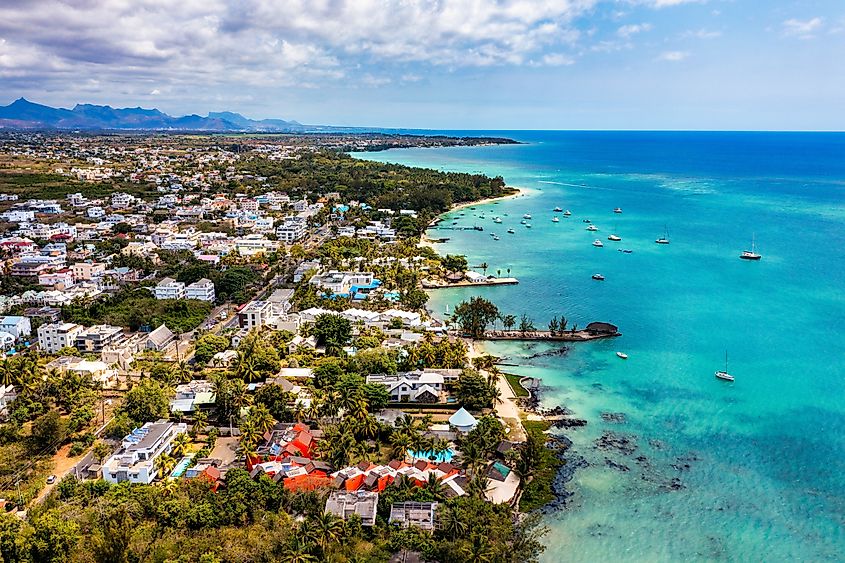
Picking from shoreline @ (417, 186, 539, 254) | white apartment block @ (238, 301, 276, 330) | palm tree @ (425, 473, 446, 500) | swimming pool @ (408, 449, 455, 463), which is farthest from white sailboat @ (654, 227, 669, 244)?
palm tree @ (425, 473, 446, 500)

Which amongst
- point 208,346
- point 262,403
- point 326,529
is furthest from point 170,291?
point 326,529

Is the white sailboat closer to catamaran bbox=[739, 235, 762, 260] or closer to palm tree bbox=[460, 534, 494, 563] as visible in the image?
catamaran bbox=[739, 235, 762, 260]

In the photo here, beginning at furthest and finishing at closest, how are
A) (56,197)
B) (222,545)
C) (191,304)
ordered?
(56,197)
(191,304)
(222,545)

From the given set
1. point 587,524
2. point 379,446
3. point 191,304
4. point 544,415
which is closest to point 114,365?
point 191,304

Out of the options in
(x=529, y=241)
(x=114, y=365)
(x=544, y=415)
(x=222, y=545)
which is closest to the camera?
(x=222, y=545)

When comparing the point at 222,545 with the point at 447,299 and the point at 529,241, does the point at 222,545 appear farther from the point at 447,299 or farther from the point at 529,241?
the point at 529,241

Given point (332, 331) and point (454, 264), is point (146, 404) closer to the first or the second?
point (332, 331)
